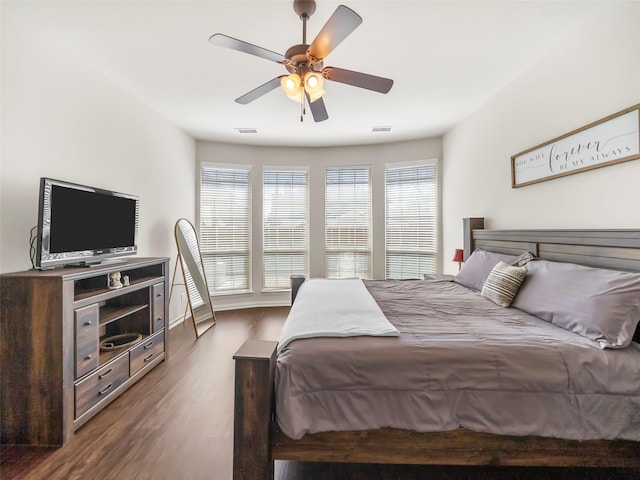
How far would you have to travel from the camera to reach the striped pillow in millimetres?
2174

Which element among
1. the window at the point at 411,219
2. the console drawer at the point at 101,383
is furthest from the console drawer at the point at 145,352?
the window at the point at 411,219

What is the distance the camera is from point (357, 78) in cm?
194

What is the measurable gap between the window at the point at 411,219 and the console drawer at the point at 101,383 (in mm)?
3754

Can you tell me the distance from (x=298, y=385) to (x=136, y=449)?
1210mm

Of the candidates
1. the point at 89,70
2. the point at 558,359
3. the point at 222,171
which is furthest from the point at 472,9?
the point at 222,171

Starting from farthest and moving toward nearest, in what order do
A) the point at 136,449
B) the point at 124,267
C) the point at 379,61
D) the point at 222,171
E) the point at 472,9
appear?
the point at 222,171
the point at 379,61
the point at 124,267
the point at 472,9
the point at 136,449

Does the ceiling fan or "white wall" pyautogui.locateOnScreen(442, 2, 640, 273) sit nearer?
the ceiling fan

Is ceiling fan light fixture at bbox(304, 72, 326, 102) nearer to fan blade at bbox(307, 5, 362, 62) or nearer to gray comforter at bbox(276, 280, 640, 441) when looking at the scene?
fan blade at bbox(307, 5, 362, 62)

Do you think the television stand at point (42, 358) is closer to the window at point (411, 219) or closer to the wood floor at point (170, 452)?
the wood floor at point (170, 452)

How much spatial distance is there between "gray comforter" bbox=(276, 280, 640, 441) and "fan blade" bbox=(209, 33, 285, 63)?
1753mm

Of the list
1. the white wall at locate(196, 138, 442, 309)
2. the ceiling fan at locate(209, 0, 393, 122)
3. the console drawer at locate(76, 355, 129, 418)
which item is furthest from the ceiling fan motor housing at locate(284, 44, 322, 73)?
the white wall at locate(196, 138, 442, 309)

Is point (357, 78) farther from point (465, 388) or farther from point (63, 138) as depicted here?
point (63, 138)

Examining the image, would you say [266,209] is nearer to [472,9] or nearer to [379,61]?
[379,61]

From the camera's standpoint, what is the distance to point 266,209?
490 centimetres
